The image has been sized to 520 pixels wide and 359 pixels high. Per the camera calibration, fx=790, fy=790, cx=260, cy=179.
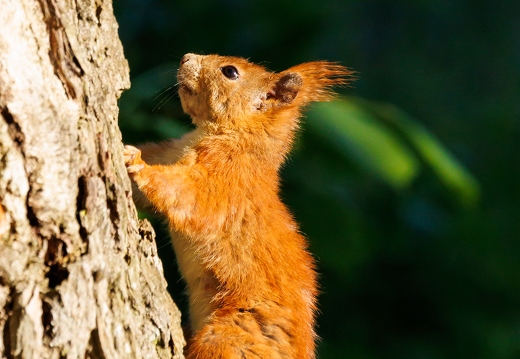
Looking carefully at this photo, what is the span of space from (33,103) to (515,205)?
250 inches

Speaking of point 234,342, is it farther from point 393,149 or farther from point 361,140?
point 393,149

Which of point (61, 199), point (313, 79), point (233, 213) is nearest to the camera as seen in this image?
point (61, 199)

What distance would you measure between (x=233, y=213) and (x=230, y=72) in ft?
2.83

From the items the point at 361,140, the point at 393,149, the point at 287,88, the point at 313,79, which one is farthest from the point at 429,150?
the point at 287,88

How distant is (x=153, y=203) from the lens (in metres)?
3.13

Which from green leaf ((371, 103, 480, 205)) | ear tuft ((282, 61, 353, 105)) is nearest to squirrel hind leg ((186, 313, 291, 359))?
ear tuft ((282, 61, 353, 105))

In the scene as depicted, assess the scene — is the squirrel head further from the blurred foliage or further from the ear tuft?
the blurred foliage

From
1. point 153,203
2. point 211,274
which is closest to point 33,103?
point 153,203

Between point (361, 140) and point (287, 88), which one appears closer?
point (287, 88)

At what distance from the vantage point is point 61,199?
2.14 m

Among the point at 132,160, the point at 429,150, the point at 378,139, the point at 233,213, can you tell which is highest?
the point at 132,160

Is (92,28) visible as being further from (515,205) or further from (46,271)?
(515,205)

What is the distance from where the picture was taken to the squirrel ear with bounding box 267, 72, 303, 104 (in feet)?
12.5

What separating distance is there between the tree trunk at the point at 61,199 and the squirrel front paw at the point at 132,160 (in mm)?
573
